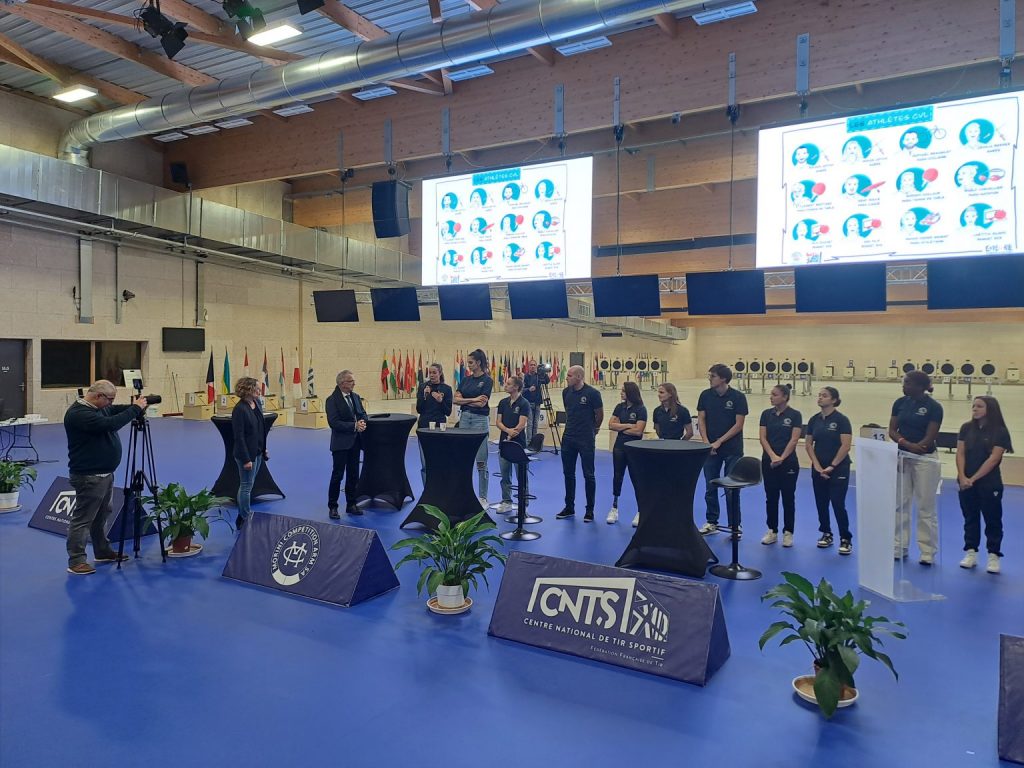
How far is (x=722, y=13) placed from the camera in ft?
22.0

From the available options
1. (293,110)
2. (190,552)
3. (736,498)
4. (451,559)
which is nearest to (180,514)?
(190,552)

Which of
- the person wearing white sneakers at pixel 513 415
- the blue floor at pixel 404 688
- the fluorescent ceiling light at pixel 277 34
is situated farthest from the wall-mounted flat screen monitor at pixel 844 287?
the fluorescent ceiling light at pixel 277 34

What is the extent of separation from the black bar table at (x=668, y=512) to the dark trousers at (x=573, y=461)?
1460mm

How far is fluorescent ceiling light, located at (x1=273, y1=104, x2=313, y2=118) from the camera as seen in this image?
980 centimetres

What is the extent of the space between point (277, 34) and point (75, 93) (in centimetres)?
498

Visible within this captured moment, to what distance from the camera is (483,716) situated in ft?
8.87

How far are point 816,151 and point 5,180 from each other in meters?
11.3

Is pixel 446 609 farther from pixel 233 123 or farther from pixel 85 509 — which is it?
pixel 233 123

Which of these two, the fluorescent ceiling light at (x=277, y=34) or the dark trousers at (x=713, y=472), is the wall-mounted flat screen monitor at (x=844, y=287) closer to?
the dark trousers at (x=713, y=472)

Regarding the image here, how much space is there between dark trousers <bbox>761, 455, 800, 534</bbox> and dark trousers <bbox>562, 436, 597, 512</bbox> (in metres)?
1.54

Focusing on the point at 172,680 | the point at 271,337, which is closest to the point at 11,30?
the point at 271,337

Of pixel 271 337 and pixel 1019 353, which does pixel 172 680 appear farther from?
pixel 1019 353

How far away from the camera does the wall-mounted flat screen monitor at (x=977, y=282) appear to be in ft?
18.8

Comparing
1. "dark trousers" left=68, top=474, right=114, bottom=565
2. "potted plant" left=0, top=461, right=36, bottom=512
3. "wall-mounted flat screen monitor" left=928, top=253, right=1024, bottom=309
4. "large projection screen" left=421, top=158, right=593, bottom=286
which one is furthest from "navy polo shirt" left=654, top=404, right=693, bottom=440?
"potted plant" left=0, top=461, right=36, bottom=512
